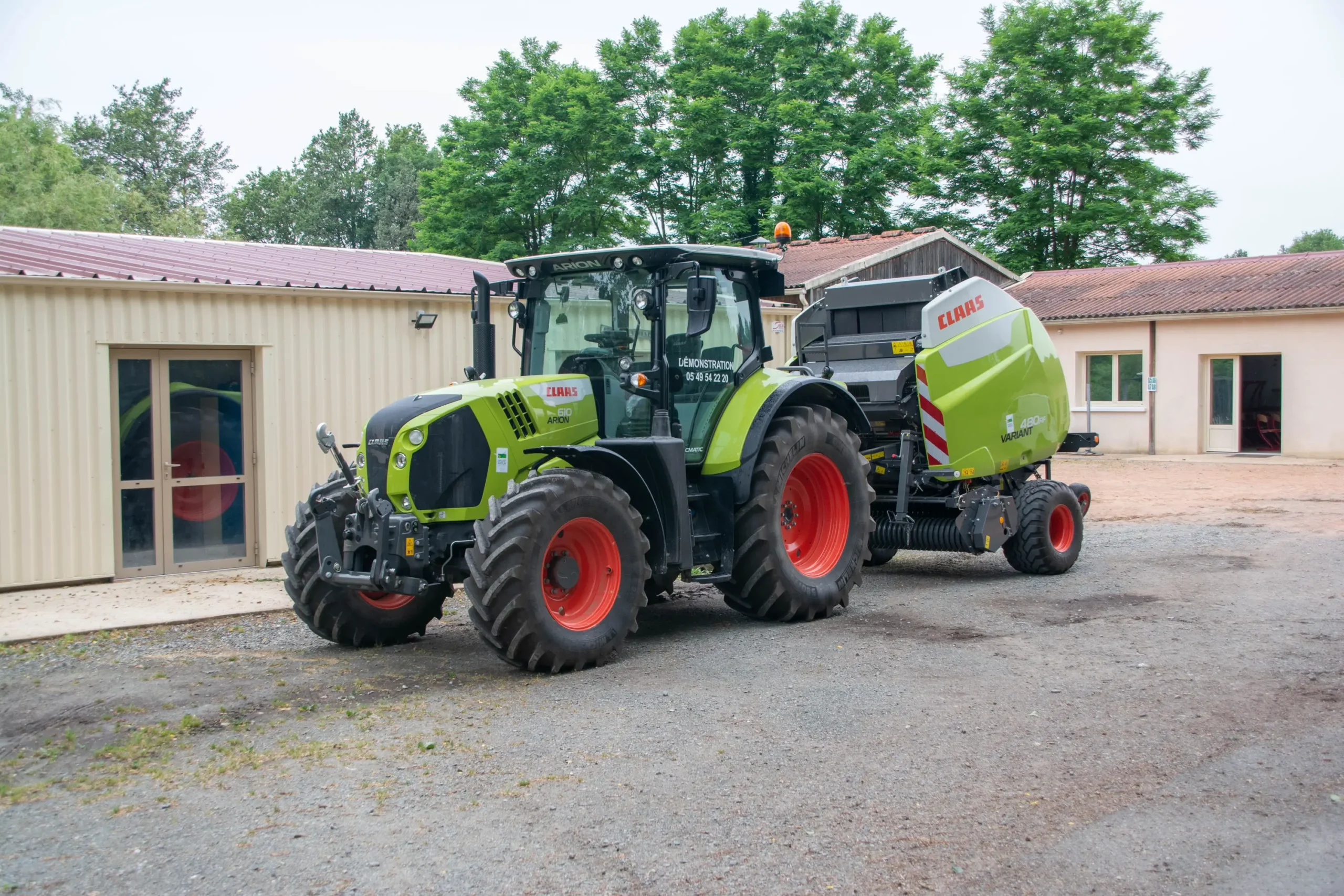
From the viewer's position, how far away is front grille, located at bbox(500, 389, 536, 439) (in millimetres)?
7461

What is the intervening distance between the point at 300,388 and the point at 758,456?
5.06m

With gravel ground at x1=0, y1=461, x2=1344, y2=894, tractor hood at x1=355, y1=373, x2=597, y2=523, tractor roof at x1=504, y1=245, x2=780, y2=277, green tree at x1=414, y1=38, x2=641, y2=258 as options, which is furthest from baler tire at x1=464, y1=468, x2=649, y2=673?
green tree at x1=414, y1=38, x2=641, y2=258

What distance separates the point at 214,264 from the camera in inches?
477

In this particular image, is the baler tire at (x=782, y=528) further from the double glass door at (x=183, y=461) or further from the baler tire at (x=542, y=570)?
the double glass door at (x=183, y=461)

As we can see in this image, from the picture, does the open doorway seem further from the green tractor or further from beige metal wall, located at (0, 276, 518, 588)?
beige metal wall, located at (0, 276, 518, 588)

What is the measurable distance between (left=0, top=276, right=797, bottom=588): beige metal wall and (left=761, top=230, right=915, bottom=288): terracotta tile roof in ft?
37.2

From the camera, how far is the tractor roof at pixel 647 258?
7973 mm

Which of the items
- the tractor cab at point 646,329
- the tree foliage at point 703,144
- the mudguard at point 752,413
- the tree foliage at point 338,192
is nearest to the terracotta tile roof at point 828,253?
the tree foliage at point 703,144

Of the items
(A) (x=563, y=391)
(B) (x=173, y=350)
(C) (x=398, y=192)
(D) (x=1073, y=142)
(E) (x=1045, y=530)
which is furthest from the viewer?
(C) (x=398, y=192)

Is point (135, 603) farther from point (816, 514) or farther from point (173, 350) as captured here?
point (816, 514)

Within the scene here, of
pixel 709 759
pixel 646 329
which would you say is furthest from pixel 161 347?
pixel 709 759

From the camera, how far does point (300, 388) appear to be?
1142cm

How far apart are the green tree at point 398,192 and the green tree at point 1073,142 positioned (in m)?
21.2

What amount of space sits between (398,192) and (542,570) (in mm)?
48489
